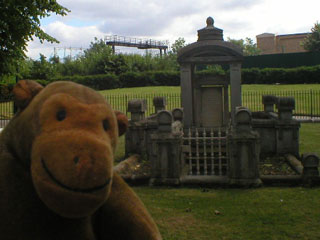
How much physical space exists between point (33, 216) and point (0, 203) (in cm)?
22

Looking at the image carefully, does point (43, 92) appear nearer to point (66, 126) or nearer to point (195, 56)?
point (66, 126)

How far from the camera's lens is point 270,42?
272 feet

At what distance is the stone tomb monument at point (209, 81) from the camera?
36.6 ft

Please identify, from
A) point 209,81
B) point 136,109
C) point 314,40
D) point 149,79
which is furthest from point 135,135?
point 314,40

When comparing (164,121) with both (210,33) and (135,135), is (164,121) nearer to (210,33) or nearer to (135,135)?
(135,135)

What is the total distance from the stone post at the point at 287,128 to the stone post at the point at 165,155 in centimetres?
363

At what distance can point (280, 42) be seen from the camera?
7981 cm

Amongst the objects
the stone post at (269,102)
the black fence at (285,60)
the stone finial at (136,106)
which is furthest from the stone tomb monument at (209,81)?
the black fence at (285,60)

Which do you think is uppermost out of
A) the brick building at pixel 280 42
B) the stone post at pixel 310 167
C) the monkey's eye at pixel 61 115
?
the brick building at pixel 280 42

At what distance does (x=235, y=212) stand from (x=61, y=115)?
495 centimetres

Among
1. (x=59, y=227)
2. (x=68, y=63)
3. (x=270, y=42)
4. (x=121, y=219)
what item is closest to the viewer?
(x=59, y=227)

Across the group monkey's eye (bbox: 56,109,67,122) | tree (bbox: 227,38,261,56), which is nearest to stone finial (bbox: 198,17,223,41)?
monkey's eye (bbox: 56,109,67,122)

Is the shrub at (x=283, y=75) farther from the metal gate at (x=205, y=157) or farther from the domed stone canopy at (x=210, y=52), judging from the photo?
the metal gate at (x=205, y=157)

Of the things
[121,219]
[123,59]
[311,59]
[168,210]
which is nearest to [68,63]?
[123,59]
